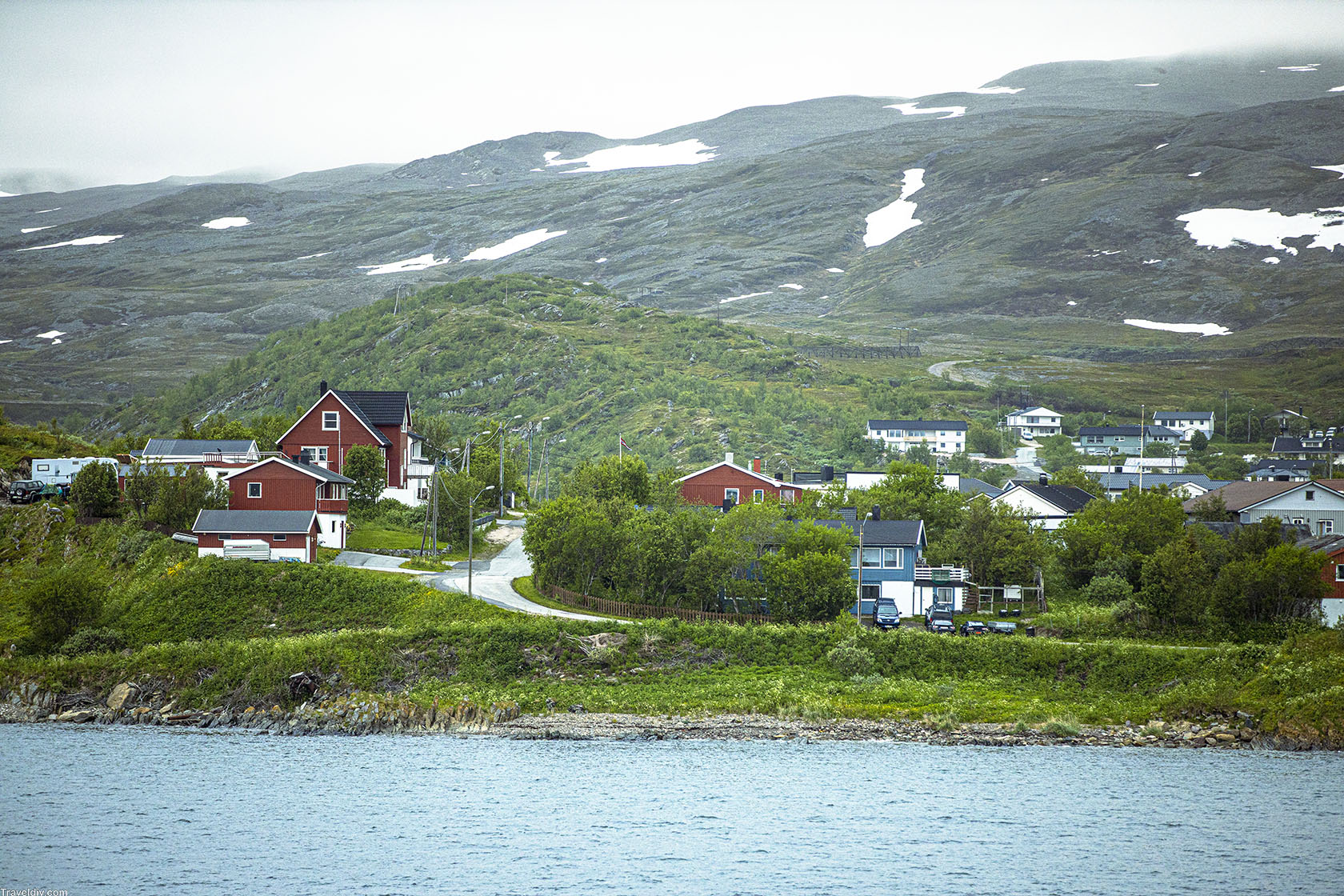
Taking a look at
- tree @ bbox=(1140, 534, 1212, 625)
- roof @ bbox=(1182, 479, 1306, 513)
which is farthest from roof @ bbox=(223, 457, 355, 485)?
roof @ bbox=(1182, 479, 1306, 513)

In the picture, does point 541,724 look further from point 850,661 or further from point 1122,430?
point 1122,430

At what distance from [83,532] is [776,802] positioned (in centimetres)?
4187

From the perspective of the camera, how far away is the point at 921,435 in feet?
484

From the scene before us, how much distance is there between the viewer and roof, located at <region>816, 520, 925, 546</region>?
60.8 m

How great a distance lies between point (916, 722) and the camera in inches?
1801

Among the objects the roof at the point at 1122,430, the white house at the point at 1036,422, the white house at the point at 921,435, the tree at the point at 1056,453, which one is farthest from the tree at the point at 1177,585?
the white house at the point at 1036,422

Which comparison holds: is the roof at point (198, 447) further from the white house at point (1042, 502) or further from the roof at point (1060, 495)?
the roof at point (1060, 495)

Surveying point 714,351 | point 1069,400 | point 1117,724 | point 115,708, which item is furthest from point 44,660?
point 1069,400

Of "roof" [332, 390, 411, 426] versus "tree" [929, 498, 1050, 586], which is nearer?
"tree" [929, 498, 1050, 586]

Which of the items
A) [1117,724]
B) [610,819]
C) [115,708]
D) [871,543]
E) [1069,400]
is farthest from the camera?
[1069,400]

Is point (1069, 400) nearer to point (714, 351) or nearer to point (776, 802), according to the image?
point (714, 351)

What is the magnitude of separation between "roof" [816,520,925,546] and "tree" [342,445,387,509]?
27858 millimetres

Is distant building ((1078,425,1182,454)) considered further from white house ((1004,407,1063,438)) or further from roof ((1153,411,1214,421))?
roof ((1153,411,1214,421))

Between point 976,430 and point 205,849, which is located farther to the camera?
point 976,430
